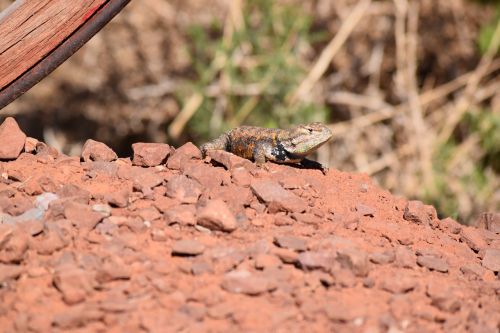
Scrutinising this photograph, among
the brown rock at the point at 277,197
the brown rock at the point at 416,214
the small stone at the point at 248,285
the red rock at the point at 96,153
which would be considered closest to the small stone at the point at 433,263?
the brown rock at the point at 416,214

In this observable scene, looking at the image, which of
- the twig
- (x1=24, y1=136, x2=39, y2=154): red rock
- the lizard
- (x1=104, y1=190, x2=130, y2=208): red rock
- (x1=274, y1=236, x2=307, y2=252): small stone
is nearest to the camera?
(x1=274, y1=236, x2=307, y2=252): small stone

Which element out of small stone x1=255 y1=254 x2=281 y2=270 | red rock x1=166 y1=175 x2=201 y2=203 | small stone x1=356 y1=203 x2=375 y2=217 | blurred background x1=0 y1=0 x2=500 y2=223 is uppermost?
blurred background x1=0 y1=0 x2=500 y2=223

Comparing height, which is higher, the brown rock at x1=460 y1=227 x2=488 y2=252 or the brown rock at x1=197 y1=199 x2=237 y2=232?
the brown rock at x1=460 y1=227 x2=488 y2=252

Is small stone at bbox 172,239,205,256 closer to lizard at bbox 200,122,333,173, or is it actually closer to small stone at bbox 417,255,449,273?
small stone at bbox 417,255,449,273

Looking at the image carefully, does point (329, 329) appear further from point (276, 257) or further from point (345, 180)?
point (345, 180)

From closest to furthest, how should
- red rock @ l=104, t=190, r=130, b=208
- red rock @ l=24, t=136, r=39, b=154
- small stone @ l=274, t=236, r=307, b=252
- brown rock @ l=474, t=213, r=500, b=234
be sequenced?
small stone @ l=274, t=236, r=307, b=252 < red rock @ l=104, t=190, r=130, b=208 < red rock @ l=24, t=136, r=39, b=154 < brown rock @ l=474, t=213, r=500, b=234

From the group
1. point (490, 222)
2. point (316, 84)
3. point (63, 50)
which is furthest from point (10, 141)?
point (316, 84)

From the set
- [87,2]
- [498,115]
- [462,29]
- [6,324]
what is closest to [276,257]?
[6,324]

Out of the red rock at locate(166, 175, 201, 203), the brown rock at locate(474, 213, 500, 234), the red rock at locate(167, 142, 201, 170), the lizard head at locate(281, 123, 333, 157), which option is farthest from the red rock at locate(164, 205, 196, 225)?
the brown rock at locate(474, 213, 500, 234)

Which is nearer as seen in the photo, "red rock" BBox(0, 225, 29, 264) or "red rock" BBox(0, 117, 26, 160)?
"red rock" BBox(0, 225, 29, 264)
